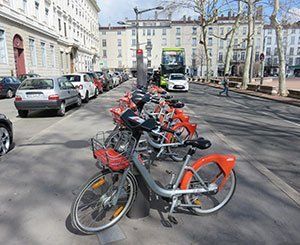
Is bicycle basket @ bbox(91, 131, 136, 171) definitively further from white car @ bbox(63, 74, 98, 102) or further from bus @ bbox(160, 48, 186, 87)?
bus @ bbox(160, 48, 186, 87)

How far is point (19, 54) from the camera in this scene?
24.5 metres

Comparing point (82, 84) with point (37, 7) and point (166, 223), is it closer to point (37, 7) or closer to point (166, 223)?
point (166, 223)

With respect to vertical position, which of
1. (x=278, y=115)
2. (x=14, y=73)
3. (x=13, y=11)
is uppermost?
(x=13, y=11)

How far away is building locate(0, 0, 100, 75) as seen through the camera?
22.0 meters

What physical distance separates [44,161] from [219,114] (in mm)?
7365

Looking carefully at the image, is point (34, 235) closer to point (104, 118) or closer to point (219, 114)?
point (104, 118)

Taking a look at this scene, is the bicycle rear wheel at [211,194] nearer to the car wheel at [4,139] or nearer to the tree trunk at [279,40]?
the car wheel at [4,139]

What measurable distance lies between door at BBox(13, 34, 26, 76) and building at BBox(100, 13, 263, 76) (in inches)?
2083

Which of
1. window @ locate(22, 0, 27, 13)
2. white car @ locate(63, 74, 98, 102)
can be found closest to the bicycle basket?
white car @ locate(63, 74, 98, 102)

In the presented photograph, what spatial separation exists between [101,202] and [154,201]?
0.90 meters

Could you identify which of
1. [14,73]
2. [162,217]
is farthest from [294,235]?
[14,73]

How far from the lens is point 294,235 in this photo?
2.81m

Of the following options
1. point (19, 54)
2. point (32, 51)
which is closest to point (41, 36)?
point (32, 51)

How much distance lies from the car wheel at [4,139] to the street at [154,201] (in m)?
0.16
